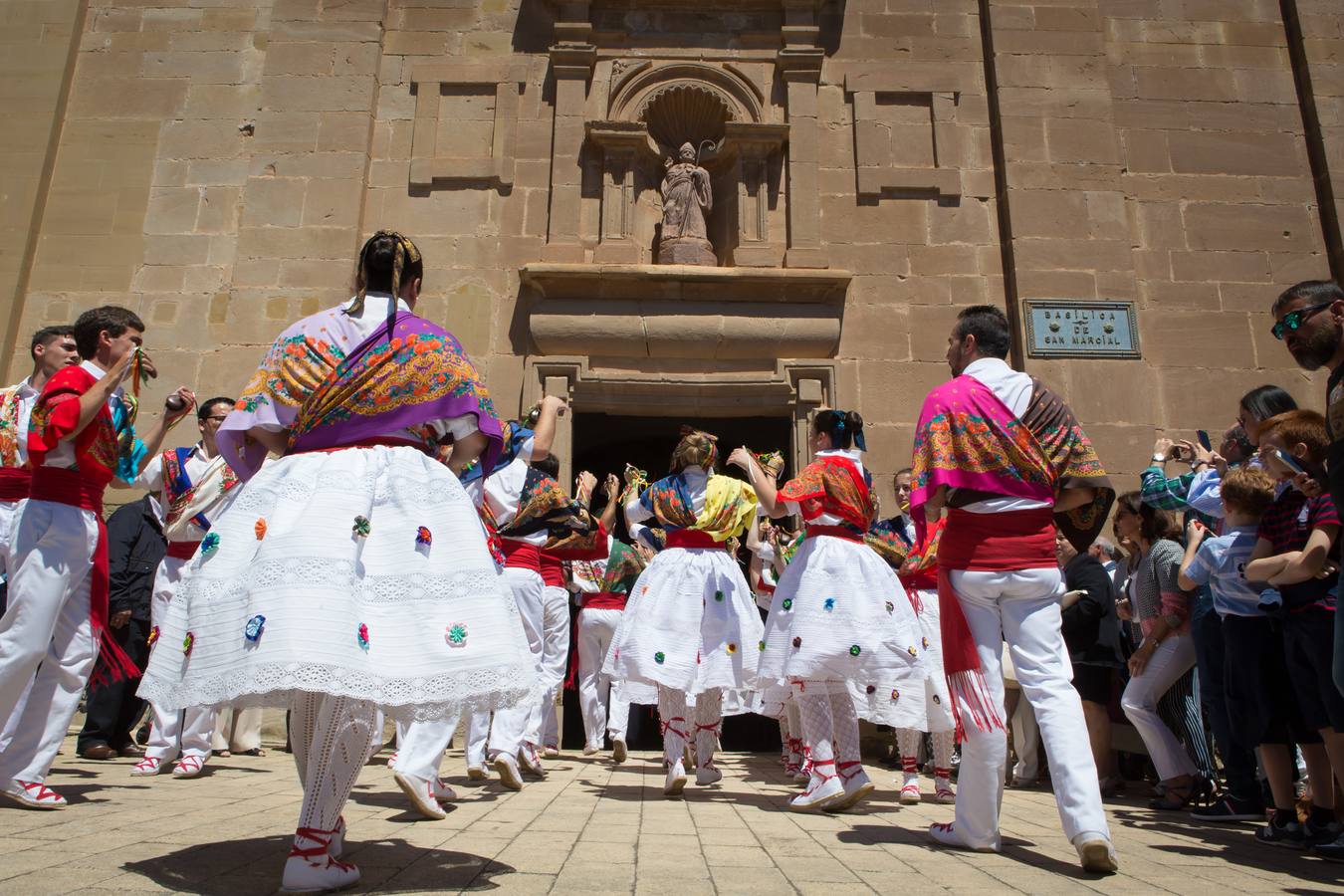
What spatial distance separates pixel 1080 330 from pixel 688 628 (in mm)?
5657

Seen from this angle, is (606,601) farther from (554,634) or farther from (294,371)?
(294,371)

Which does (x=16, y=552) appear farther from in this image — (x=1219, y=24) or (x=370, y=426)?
(x=1219, y=24)

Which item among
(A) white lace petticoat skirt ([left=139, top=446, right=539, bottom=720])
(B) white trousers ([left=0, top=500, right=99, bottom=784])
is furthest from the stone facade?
(A) white lace petticoat skirt ([left=139, top=446, right=539, bottom=720])

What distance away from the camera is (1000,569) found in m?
3.42

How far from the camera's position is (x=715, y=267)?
891 centimetres

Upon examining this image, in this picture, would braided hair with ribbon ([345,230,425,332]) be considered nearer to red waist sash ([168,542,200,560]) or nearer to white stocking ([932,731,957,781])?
red waist sash ([168,542,200,560])

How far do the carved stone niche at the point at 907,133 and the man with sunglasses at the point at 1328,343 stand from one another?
248 inches

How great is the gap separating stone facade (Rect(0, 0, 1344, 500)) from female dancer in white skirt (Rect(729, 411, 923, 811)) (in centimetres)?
376

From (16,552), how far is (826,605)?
11.7 ft

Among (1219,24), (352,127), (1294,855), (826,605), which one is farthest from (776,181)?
(1294,855)

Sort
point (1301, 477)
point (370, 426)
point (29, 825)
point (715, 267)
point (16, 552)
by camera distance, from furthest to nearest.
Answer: point (715, 267), point (16, 552), point (1301, 477), point (29, 825), point (370, 426)

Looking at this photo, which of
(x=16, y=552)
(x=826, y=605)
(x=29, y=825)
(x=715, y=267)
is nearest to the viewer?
(x=29, y=825)

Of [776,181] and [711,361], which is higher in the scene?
[776,181]

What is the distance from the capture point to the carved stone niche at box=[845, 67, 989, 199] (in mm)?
9344
